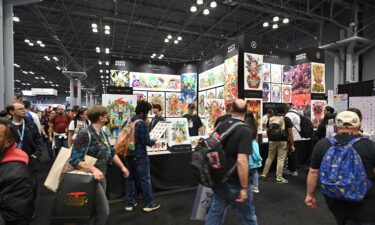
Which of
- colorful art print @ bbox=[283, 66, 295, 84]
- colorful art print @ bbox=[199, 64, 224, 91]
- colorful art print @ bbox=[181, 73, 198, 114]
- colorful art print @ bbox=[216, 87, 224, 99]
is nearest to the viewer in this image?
colorful art print @ bbox=[216, 87, 224, 99]

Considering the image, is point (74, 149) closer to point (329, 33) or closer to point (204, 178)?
point (204, 178)

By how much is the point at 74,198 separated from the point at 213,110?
3756mm

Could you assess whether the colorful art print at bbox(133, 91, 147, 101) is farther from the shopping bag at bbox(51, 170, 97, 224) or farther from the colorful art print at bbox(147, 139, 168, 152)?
the shopping bag at bbox(51, 170, 97, 224)

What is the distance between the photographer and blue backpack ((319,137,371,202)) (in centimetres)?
135

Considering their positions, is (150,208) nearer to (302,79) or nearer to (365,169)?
(365,169)

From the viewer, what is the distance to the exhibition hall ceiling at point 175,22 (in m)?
8.08

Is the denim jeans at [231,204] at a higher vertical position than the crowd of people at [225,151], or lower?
lower

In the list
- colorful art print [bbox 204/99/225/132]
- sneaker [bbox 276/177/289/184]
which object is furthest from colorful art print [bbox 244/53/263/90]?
sneaker [bbox 276/177/289/184]

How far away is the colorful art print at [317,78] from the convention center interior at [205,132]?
0.03 m

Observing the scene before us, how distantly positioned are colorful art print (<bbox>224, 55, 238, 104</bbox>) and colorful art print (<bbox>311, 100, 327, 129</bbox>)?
8.40 ft

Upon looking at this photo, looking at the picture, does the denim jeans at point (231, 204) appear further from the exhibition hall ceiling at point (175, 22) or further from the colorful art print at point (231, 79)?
the exhibition hall ceiling at point (175, 22)

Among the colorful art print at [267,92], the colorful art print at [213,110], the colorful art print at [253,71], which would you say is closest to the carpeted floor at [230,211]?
the colorful art print at [213,110]

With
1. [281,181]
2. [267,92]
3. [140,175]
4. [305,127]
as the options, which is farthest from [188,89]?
[140,175]

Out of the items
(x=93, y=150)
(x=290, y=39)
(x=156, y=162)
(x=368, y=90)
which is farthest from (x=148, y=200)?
(x=290, y=39)
